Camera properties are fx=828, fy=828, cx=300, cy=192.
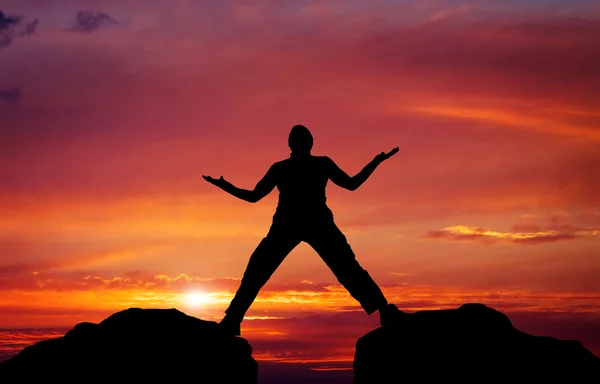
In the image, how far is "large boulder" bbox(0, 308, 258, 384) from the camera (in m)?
15.3

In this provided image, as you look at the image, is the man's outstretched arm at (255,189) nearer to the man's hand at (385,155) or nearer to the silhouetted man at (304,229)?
the silhouetted man at (304,229)

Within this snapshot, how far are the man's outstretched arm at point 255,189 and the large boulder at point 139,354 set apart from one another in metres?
2.64

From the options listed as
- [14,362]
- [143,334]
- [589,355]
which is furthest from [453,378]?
[14,362]

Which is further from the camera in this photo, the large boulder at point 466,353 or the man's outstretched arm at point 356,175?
the man's outstretched arm at point 356,175

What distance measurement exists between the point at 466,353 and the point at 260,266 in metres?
4.34

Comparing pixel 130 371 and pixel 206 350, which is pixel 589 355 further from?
pixel 130 371

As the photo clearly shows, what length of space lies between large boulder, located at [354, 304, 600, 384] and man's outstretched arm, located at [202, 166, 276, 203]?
368cm

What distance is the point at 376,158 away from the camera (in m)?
16.6

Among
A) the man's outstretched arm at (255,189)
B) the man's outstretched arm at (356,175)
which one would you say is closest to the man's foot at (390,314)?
the man's outstretched arm at (356,175)

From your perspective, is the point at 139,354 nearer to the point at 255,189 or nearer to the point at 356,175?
the point at 255,189

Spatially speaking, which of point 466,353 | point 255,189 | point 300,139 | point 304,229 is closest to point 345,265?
point 304,229

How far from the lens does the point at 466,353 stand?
15617mm

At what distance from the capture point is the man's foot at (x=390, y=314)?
1673 cm

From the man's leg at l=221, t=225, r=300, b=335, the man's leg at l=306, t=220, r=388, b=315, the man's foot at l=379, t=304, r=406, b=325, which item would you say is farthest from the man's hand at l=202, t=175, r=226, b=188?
the man's foot at l=379, t=304, r=406, b=325
